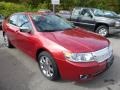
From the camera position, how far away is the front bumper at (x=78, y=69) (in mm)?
4355

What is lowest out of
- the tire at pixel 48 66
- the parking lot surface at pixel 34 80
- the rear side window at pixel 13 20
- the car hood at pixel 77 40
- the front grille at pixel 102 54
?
the parking lot surface at pixel 34 80

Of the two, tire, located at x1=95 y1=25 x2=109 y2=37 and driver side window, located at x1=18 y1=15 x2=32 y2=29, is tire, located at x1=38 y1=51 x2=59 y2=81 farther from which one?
tire, located at x1=95 y1=25 x2=109 y2=37

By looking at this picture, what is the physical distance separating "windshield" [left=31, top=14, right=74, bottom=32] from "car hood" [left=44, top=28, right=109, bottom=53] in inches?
10.9

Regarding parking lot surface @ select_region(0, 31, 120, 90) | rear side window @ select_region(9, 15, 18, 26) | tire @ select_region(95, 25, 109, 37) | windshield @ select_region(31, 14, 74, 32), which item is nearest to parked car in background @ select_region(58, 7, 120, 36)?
tire @ select_region(95, 25, 109, 37)

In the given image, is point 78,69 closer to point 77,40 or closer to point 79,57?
point 79,57

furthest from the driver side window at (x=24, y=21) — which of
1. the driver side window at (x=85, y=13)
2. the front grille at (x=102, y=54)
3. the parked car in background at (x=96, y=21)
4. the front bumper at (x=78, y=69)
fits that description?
the driver side window at (x=85, y=13)

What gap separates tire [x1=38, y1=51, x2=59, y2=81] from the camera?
4724mm

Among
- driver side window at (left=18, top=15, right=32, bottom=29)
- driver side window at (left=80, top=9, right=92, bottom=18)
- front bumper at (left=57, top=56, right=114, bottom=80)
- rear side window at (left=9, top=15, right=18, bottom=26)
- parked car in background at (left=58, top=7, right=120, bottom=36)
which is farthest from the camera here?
driver side window at (left=80, top=9, right=92, bottom=18)

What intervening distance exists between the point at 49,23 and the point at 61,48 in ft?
4.73

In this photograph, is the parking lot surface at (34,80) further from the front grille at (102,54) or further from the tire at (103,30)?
the tire at (103,30)

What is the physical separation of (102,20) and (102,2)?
16.3 metres

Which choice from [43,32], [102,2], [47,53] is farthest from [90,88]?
[102,2]

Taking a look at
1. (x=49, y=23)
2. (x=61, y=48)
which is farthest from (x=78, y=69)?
(x=49, y=23)

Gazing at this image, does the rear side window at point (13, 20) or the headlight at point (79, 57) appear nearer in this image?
the headlight at point (79, 57)
